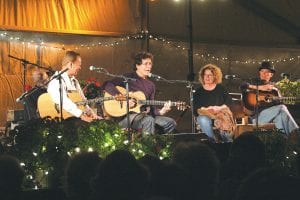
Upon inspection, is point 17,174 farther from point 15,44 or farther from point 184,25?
point 184,25

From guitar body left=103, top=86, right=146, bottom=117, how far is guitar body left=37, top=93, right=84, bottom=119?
0.45 meters

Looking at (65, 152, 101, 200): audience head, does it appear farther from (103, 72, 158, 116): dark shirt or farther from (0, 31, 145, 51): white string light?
(0, 31, 145, 51): white string light

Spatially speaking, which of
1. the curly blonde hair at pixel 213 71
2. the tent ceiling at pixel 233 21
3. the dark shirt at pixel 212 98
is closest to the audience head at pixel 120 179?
the dark shirt at pixel 212 98

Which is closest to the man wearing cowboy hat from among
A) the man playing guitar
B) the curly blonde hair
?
the curly blonde hair

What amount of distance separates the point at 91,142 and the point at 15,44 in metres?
6.61

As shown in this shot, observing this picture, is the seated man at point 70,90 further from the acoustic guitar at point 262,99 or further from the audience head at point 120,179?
the audience head at point 120,179

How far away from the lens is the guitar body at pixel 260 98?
1147 cm

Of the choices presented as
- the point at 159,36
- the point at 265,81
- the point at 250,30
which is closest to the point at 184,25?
the point at 159,36

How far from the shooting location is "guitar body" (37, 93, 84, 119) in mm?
10078

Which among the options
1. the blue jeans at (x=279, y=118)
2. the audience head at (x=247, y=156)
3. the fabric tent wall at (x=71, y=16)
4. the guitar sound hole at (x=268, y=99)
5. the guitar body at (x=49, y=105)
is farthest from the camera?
the fabric tent wall at (x=71, y=16)

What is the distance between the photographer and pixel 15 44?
41.9 feet

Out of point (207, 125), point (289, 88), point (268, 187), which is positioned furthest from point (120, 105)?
point (268, 187)

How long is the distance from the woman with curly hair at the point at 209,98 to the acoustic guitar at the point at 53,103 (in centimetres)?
173

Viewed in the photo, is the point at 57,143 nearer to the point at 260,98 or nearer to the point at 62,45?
the point at 260,98
